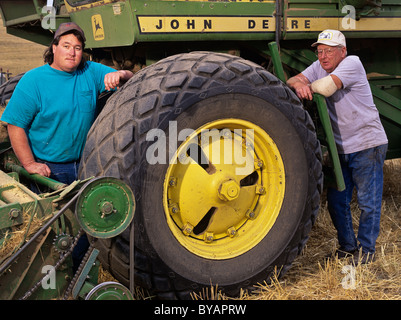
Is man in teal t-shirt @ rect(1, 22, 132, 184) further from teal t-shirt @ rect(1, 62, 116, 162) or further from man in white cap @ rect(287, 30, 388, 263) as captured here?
man in white cap @ rect(287, 30, 388, 263)

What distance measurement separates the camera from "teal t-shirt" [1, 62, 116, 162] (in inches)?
134

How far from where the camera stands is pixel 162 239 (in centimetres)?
282

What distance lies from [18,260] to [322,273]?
1960mm

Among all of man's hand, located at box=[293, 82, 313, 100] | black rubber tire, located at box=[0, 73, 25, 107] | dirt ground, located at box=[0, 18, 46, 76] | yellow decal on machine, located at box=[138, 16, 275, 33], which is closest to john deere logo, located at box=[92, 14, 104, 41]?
yellow decal on machine, located at box=[138, 16, 275, 33]

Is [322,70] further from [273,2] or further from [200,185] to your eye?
[200,185]

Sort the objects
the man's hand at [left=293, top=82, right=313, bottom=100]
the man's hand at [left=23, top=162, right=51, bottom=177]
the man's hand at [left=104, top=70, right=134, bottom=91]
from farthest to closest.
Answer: the man's hand at [left=293, top=82, right=313, bottom=100] → the man's hand at [left=104, top=70, right=134, bottom=91] → the man's hand at [left=23, top=162, right=51, bottom=177]

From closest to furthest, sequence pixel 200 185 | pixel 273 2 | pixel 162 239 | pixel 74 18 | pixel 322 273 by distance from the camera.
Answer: pixel 162 239, pixel 200 185, pixel 322 273, pixel 273 2, pixel 74 18

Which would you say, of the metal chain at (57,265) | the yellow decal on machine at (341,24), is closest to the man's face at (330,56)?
the yellow decal on machine at (341,24)

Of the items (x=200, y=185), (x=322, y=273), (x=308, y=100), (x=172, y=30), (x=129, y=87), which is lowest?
(x=322, y=273)

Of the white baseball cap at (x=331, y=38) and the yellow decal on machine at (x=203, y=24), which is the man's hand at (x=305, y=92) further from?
the yellow decal on machine at (x=203, y=24)

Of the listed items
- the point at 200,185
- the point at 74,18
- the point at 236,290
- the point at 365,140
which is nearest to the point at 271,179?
the point at 200,185

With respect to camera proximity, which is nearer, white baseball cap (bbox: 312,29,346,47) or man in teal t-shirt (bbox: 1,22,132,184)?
man in teal t-shirt (bbox: 1,22,132,184)

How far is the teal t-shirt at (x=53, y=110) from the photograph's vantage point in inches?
134

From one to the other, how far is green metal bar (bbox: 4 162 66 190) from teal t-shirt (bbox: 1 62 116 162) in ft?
0.50
